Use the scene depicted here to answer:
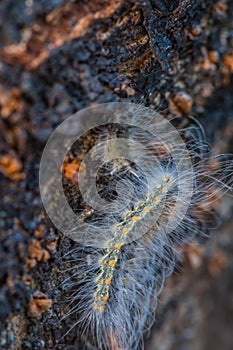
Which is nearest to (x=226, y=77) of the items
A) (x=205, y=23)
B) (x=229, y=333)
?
(x=205, y=23)

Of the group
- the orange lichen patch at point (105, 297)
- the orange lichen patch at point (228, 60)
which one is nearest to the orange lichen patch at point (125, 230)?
the orange lichen patch at point (105, 297)

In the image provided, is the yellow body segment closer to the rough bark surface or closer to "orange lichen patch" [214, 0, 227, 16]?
the rough bark surface

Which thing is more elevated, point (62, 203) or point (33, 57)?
point (33, 57)

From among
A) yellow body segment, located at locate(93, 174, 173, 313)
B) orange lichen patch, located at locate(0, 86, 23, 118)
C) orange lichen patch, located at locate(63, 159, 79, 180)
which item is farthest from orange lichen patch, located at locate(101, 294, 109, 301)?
orange lichen patch, located at locate(0, 86, 23, 118)

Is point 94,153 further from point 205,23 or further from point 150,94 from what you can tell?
point 205,23

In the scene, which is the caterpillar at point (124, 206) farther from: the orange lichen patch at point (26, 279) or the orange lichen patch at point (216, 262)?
the orange lichen patch at point (216, 262)

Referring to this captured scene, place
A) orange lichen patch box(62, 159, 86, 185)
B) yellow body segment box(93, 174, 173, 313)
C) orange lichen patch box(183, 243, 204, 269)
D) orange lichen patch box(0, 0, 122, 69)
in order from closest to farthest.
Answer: orange lichen patch box(0, 0, 122, 69)
orange lichen patch box(62, 159, 86, 185)
yellow body segment box(93, 174, 173, 313)
orange lichen patch box(183, 243, 204, 269)
